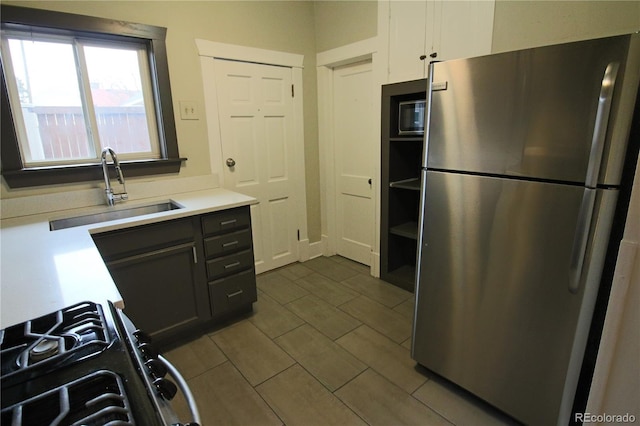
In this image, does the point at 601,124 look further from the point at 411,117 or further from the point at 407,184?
the point at 407,184

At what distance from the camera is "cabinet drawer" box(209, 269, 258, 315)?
2217 millimetres

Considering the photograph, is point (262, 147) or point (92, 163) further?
point (262, 147)

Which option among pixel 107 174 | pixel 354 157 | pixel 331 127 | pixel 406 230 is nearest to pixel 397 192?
Result: pixel 406 230

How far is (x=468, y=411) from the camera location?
1.60m

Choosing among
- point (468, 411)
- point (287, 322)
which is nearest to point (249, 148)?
point (287, 322)

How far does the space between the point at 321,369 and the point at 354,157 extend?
194 cm

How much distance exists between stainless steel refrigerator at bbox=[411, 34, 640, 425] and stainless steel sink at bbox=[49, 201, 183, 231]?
66.7 inches

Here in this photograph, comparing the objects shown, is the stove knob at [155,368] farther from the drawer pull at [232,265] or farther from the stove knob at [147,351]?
the drawer pull at [232,265]

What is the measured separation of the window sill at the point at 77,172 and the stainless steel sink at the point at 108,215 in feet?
0.86

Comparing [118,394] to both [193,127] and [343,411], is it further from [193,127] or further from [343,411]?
[193,127]

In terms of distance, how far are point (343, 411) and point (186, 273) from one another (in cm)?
121

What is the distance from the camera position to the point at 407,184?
269cm

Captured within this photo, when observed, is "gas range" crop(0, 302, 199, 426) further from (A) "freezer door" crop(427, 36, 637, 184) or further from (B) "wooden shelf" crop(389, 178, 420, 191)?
(B) "wooden shelf" crop(389, 178, 420, 191)
